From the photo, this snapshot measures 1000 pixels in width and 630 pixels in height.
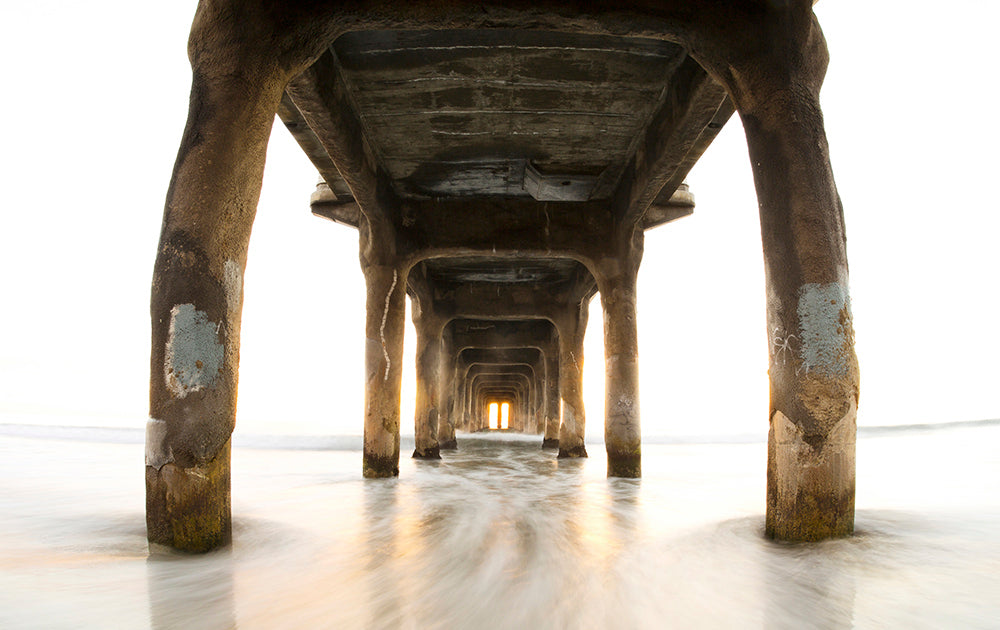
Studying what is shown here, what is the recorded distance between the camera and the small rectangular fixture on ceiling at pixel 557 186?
276 inches

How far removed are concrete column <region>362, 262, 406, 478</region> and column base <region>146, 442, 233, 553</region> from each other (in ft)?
13.4

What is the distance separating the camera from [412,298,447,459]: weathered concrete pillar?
10.4m

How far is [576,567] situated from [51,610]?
7.24 ft

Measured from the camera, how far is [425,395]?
35.2ft

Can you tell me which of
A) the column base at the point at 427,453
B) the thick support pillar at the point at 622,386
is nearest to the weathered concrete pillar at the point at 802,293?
the thick support pillar at the point at 622,386

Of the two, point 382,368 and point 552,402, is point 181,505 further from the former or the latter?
point 552,402

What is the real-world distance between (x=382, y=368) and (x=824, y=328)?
17.0 feet

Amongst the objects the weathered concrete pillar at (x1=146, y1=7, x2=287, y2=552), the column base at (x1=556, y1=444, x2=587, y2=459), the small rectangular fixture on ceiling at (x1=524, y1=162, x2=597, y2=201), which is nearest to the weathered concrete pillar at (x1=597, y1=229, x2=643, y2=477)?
the small rectangular fixture on ceiling at (x1=524, y1=162, x2=597, y2=201)

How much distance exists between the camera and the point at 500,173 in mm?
7000

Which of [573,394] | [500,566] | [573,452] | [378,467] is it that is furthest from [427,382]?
[500,566]

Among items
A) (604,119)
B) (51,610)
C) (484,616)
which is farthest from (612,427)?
(51,610)

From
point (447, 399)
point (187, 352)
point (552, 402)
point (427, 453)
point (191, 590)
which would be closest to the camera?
point (191, 590)

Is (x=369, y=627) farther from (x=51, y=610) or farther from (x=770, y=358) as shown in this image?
(x=770, y=358)

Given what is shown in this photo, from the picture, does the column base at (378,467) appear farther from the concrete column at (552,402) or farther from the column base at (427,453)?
the concrete column at (552,402)
